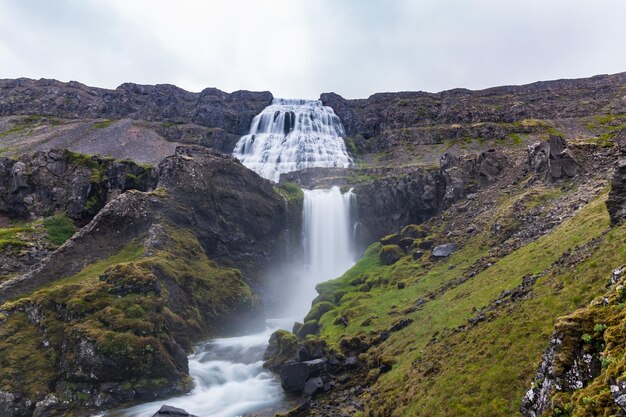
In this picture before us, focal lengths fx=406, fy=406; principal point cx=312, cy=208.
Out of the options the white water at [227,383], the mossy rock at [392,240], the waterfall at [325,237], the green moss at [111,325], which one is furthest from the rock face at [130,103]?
the white water at [227,383]

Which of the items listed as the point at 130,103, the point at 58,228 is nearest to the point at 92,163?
the point at 58,228

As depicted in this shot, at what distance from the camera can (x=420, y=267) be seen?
141 ft

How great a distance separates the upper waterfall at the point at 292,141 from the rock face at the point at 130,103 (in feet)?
38.9

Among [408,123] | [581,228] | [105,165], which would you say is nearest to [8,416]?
[581,228]

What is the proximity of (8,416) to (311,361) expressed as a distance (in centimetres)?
1990

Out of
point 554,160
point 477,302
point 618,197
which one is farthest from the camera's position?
point 554,160

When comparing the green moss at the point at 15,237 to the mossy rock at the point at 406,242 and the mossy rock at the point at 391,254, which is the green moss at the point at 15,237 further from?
the mossy rock at the point at 406,242

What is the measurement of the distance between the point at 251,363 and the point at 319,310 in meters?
9.84

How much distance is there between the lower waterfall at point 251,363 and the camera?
2841 cm

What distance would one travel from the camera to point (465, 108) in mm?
151250

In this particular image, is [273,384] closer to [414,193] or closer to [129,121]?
[414,193]

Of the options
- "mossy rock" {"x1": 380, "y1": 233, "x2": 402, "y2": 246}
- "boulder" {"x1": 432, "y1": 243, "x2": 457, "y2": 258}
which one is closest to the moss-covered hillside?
"boulder" {"x1": 432, "y1": 243, "x2": 457, "y2": 258}

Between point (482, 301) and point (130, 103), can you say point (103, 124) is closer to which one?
point (130, 103)

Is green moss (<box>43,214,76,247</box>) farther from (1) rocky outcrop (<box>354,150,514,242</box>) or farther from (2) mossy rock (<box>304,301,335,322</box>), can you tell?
(1) rocky outcrop (<box>354,150,514,242</box>)
